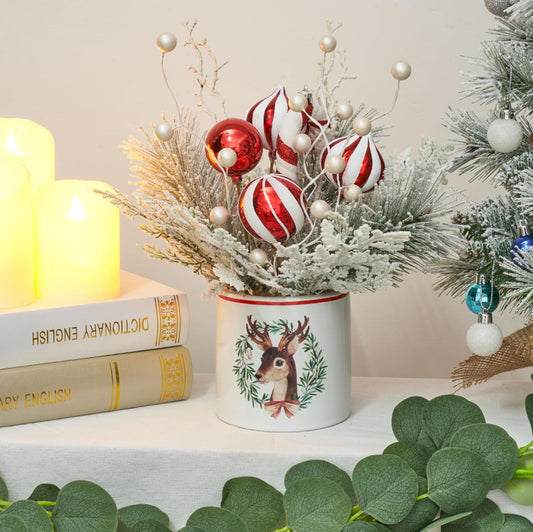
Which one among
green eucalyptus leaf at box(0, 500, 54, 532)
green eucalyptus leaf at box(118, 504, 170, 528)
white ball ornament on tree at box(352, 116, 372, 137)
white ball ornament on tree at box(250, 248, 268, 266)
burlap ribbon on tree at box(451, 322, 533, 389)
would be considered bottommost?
green eucalyptus leaf at box(118, 504, 170, 528)

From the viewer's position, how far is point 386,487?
0.58 metres

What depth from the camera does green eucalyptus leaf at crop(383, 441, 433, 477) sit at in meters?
0.61

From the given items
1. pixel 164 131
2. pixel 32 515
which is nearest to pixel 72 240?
pixel 164 131

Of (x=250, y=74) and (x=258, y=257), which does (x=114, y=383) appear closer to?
(x=258, y=257)

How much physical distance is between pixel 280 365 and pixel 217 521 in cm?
14

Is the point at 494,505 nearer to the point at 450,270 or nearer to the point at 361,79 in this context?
the point at 450,270

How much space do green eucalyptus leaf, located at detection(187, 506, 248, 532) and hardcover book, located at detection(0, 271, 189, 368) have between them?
0.66ft

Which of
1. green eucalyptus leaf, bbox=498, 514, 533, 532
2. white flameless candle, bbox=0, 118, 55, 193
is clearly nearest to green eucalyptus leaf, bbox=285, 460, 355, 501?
green eucalyptus leaf, bbox=498, 514, 533, 532

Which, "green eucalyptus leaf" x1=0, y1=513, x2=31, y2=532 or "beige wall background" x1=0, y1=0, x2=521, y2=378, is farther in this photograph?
"beige wall background" x1=0, y1=0, x2=521, y2=378

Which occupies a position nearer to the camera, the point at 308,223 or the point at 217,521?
the point at 217,521

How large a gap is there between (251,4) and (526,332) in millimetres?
551

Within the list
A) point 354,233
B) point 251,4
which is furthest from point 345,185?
point 251,4

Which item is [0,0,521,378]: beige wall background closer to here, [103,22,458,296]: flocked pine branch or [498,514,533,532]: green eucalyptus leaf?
[103,22,458,296]: flocked pine branch

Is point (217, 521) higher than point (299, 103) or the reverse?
the reverse
